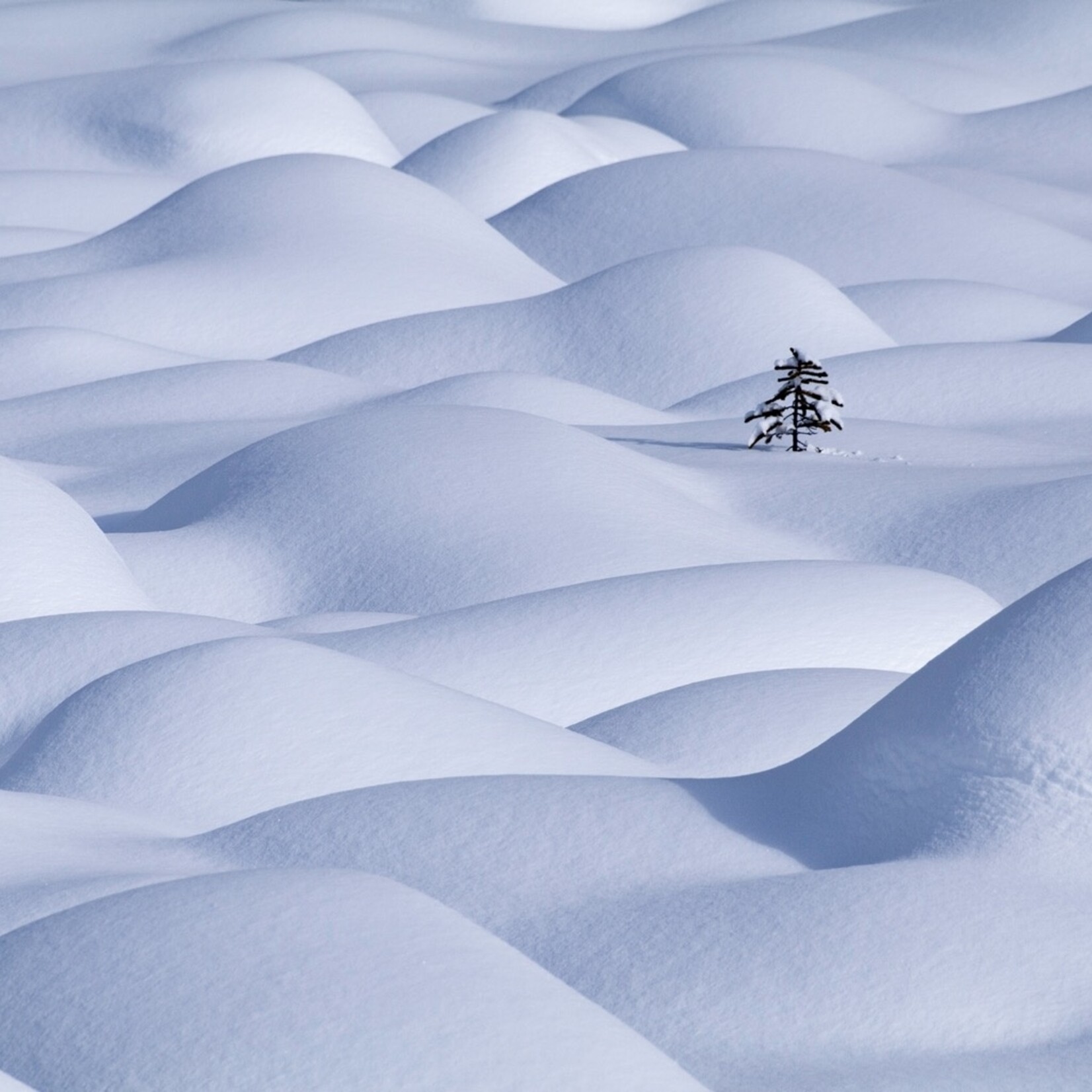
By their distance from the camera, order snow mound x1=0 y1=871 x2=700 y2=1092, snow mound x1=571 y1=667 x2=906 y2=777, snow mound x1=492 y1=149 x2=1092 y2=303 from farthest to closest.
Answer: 1. snow mound x1=492 y1=149 x2=1092 y2=303
2. snow mound x1=571 y1=667 x2=906 y2=777
3. snow mound x1=0 y1=871 x2=700 y2=1092

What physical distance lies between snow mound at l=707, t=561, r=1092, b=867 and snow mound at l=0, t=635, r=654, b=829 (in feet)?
2.19

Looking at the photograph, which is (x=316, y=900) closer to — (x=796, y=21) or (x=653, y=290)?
(x=653, y=290)

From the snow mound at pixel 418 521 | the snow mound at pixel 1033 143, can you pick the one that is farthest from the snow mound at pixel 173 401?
the snow mound at pixel 1033 143

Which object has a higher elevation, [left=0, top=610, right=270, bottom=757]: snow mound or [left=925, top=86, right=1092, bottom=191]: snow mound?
[left=925, top=86, right=1092, bottom=191]: snow mound

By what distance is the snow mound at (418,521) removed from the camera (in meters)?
5.89

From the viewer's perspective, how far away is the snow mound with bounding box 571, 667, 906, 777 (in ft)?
13.1

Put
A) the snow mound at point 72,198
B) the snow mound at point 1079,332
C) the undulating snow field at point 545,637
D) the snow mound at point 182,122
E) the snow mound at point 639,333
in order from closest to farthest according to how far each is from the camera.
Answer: the undulating snow field at point 545,637 → the snow mound at point 639,333 → the snow mound at point 1079,332 → the snow mound at point 72,198 → the snow mound at point 182,122

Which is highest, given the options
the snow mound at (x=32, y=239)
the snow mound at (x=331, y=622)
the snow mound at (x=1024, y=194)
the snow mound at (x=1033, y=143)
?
the snow mound at (x=1033, y=143)

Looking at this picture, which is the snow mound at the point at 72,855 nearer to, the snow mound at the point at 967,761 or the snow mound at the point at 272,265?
the snow mound at the point at 967,761

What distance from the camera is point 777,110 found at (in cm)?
1902

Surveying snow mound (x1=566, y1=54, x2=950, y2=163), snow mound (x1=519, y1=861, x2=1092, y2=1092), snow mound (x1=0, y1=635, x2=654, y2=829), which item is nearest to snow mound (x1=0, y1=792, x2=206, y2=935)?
snow mound (x1=0, y1=635, x2=654, y2=829)

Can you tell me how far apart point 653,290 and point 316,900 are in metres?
8.00

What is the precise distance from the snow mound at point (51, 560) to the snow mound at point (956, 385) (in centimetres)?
400

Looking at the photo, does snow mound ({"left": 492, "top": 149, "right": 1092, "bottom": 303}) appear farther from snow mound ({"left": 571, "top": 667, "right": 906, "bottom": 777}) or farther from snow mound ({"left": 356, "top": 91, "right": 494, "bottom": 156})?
snow mound ({"left": 571, "top": 667, "right": 906, "bottom": 777})
